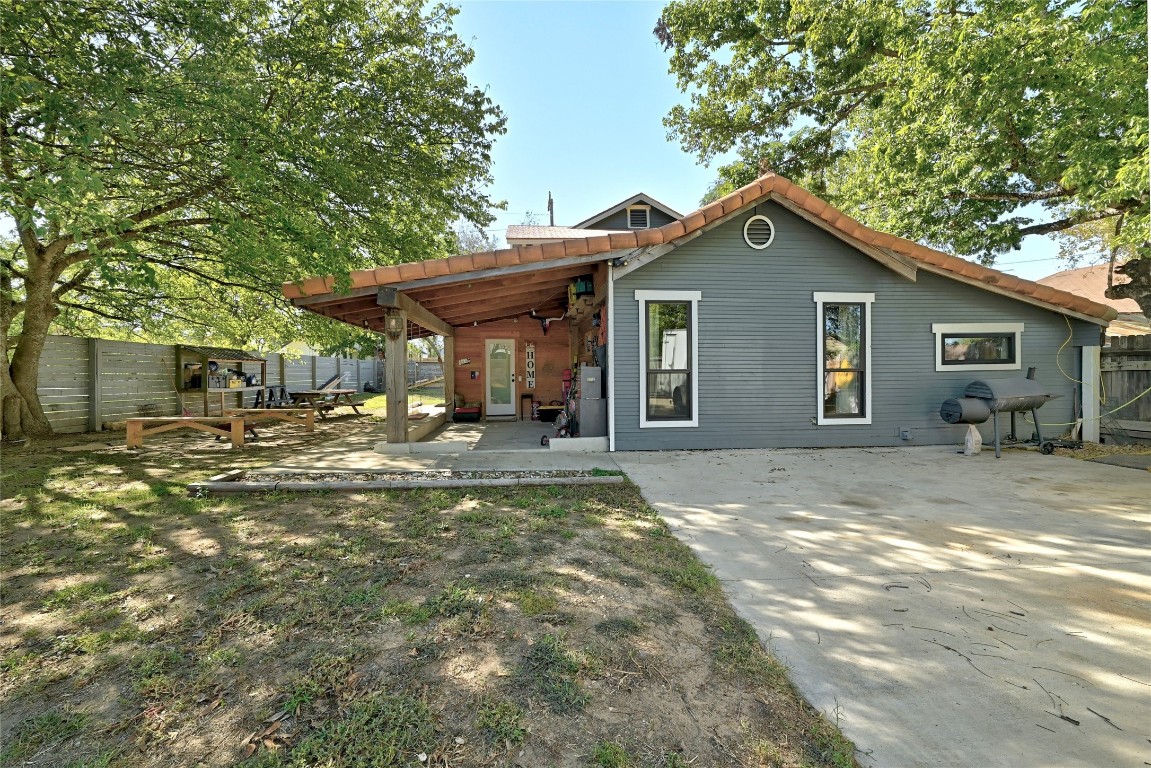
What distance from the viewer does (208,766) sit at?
1.52 m

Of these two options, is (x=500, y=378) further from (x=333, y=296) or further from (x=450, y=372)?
(x=333, y=296)

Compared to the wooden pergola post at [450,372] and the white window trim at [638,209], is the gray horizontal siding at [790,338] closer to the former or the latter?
the wooden pergola post at [450,372]

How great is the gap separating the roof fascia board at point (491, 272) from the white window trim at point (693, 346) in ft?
3.05

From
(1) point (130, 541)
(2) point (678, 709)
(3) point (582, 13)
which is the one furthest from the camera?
(3) point (582, 13)

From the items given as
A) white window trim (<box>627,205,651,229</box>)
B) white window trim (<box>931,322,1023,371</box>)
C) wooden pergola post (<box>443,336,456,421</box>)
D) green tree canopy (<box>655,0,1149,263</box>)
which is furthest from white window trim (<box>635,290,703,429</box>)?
white window trim (<box>627,205,651,229</box>)

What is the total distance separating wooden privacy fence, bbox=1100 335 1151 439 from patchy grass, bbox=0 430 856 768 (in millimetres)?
8818

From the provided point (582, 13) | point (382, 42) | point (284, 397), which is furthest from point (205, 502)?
point (284, 397)

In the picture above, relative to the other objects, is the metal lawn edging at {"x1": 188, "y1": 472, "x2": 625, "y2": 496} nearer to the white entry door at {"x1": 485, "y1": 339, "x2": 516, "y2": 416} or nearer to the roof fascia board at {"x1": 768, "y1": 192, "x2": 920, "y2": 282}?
the roof fascia board at {"x1": 768, "y1": 192, "x2": 920, "y2": 282}

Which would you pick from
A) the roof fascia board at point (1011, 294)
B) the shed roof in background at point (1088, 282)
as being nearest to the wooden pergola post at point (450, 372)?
the roof fascia board at point (1011, 294)

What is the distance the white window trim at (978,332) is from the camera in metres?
7.57

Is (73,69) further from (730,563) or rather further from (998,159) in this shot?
(998,159)

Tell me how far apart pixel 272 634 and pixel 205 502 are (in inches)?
119

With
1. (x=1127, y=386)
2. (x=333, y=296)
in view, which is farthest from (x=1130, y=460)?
(x=333, y=296)

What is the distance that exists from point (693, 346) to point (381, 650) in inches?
236
